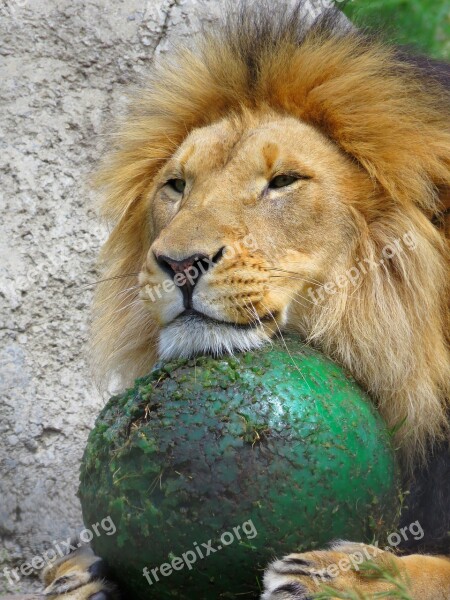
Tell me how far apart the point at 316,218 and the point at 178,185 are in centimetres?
64

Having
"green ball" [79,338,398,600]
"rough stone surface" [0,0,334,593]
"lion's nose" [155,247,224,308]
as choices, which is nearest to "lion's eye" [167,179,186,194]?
"lion's nose" [155,247,224,308]

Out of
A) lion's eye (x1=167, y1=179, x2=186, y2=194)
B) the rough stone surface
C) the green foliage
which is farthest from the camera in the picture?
the green foliage

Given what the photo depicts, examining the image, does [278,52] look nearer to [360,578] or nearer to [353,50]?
[353,50]

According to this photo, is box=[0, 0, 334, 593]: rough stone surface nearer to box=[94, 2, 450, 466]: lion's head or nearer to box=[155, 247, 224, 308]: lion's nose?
box=[94, 2, 450, 466]: lion's head

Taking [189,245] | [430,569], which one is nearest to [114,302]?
[189,245]

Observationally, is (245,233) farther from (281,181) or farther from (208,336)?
(208,336)

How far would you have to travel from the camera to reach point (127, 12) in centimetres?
557

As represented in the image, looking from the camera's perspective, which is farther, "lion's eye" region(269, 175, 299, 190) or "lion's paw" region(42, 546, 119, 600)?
"lion's eye" region(269, 175, 299, 190)

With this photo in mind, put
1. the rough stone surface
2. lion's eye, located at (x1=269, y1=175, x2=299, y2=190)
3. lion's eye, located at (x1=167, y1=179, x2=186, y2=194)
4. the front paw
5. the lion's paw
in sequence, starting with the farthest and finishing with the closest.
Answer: the rough stone surface
lion's eye, located at (x1=167, y1=179, x2=186, y2=194)
lion's eye, located at (x1=269, y1=175, x2=299, y2=190)
the lion's paw
the front paw

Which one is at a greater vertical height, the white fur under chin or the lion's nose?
the lion's nose

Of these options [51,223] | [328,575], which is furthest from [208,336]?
[51,223]

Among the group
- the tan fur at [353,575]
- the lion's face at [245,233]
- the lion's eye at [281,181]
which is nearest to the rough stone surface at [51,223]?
the lion's face at [245,233]

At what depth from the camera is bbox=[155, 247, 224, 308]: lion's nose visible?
125 inches

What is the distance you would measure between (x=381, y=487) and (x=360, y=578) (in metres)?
0.35
